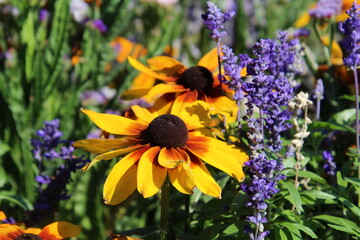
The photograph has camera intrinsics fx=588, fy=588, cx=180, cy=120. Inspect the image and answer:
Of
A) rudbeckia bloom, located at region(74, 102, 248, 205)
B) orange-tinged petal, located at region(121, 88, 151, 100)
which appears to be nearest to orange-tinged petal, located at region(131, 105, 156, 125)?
rudbeckia bloom, located at region(74, 102, 248, 205)

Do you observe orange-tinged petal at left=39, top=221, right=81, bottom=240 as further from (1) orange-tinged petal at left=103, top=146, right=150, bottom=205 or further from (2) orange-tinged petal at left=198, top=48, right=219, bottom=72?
(2) orange-tinged petal at left=198, top=48, right=219, bottom=72

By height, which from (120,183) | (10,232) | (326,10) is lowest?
(10,232)

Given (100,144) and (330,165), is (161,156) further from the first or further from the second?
(330,165)

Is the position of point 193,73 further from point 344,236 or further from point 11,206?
point 11,206

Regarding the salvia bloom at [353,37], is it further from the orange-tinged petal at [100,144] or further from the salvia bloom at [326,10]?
the salvia bloom at [326,10]

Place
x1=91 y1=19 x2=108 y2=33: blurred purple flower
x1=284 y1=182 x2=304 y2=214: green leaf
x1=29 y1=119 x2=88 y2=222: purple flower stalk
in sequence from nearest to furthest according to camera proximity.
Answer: x1=284 y1=182 x2=304 y2=214: green leaf < x1=29 y1=119 x2=88 y2=222: purple flower stalk < x1=91 y1=19 x2=108 y2=33: blurred purple flower

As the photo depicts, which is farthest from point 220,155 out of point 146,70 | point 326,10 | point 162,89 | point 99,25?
point 99,25

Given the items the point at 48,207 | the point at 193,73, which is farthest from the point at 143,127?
the point at 48,207
